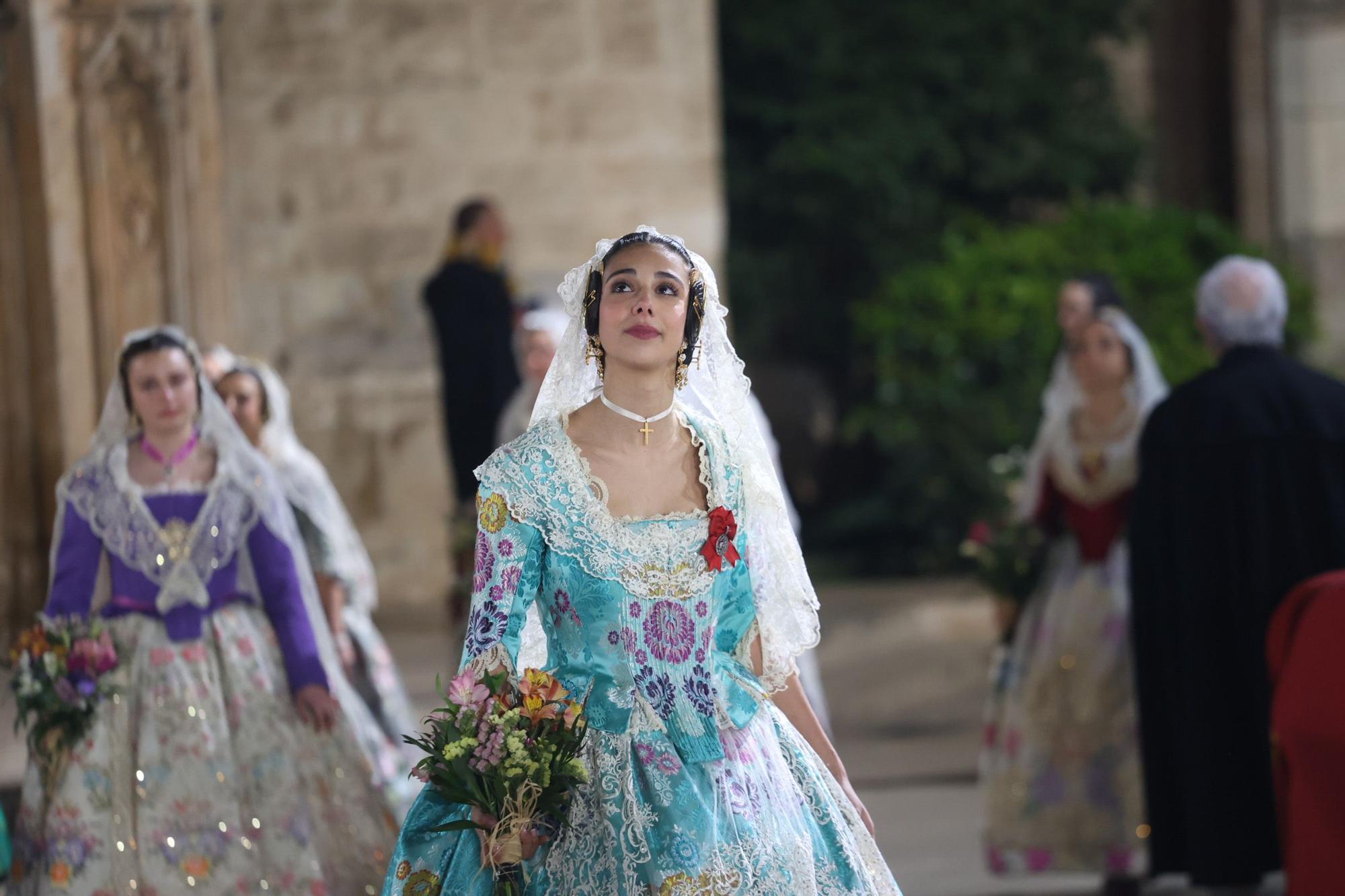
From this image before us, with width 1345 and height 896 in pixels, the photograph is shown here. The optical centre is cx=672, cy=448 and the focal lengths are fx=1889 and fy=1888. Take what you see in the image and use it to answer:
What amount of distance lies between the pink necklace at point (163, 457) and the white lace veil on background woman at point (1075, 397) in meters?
3.07

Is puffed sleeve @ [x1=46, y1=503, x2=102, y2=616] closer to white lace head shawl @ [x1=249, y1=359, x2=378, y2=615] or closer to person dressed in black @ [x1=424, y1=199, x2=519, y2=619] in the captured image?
white lace head shawl @ [x1=249, y1=359, x2=378, y2=615]

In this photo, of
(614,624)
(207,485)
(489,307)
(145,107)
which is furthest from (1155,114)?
(614,624)

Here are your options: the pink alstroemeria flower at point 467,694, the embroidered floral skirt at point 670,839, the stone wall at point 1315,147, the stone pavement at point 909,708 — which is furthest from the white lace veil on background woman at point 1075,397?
the stone wall at point 1315,147

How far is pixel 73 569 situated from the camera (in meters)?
5.18

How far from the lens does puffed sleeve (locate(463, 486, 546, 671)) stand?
3.57m

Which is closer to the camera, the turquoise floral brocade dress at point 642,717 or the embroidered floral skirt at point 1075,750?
the turquoise floral brocade dress at point 642,717

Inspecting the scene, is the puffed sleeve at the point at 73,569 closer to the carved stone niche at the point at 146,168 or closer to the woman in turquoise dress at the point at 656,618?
the woman in turquoise dress at the point at 656,618

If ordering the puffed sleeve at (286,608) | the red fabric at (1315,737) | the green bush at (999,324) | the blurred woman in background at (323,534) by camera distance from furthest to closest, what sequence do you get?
the green bush at (999,324), the blurred woman in background at (323,534), the puffed sleeve at (286,608), the red fabric at (1315,737)

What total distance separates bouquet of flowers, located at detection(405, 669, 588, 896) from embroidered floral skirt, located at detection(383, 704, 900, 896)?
8cm

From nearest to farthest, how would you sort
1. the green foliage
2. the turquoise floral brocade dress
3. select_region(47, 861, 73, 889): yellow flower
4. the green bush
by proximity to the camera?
the turquoise floral brocade dress → select_region(47, 861, 73, 889): yellow flower → the green bush → the green foliage

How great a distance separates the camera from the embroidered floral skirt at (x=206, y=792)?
4.97m

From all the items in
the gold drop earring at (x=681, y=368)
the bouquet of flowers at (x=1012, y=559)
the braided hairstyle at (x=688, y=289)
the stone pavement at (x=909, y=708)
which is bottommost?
the stone pavement at (x=909, y=708)

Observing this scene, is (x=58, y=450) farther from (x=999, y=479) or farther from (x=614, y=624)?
(x=999, y=479)

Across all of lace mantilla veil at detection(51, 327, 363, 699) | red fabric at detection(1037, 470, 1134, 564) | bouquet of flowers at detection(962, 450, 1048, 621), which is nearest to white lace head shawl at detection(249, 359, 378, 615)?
lace mantilla veil at detection(51, 327, 363, 699)
